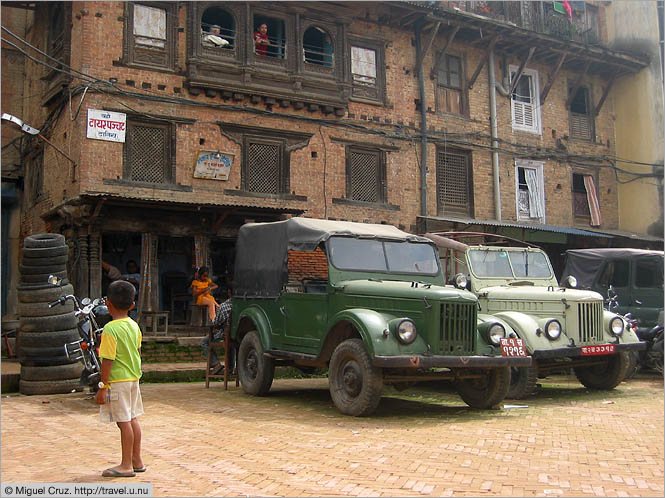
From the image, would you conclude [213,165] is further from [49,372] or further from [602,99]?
[602,99]

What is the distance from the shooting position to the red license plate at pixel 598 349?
9.65 meters

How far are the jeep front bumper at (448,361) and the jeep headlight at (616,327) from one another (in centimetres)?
245

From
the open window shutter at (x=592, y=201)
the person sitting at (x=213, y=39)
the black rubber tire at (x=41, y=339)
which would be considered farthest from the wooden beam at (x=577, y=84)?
the black rubber tire at (x=41, y=339)

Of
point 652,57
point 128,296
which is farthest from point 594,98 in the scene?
point 128,296

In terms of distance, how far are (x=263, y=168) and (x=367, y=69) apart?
4.39 m

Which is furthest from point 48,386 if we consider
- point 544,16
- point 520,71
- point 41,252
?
point 544,16

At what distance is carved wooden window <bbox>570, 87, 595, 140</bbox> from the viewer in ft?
75.6

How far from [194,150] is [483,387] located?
994 centimetres

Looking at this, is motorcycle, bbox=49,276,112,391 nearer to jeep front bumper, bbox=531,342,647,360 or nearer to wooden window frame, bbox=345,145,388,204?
jeep front bumper, bbox=531,342,647,360

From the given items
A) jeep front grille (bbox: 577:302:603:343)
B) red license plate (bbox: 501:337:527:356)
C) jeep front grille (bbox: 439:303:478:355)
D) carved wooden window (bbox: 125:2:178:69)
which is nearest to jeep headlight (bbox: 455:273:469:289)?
red license plate (bbox: 501:337:527:356)

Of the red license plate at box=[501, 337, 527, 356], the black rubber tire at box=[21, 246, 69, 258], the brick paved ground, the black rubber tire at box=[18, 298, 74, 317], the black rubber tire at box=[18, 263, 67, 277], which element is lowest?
the brick paved ground

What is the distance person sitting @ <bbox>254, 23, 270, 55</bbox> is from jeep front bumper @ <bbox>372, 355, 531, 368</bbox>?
1146 centimetres

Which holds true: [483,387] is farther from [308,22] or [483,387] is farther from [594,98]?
[594,98]

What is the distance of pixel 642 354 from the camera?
12.8 m
